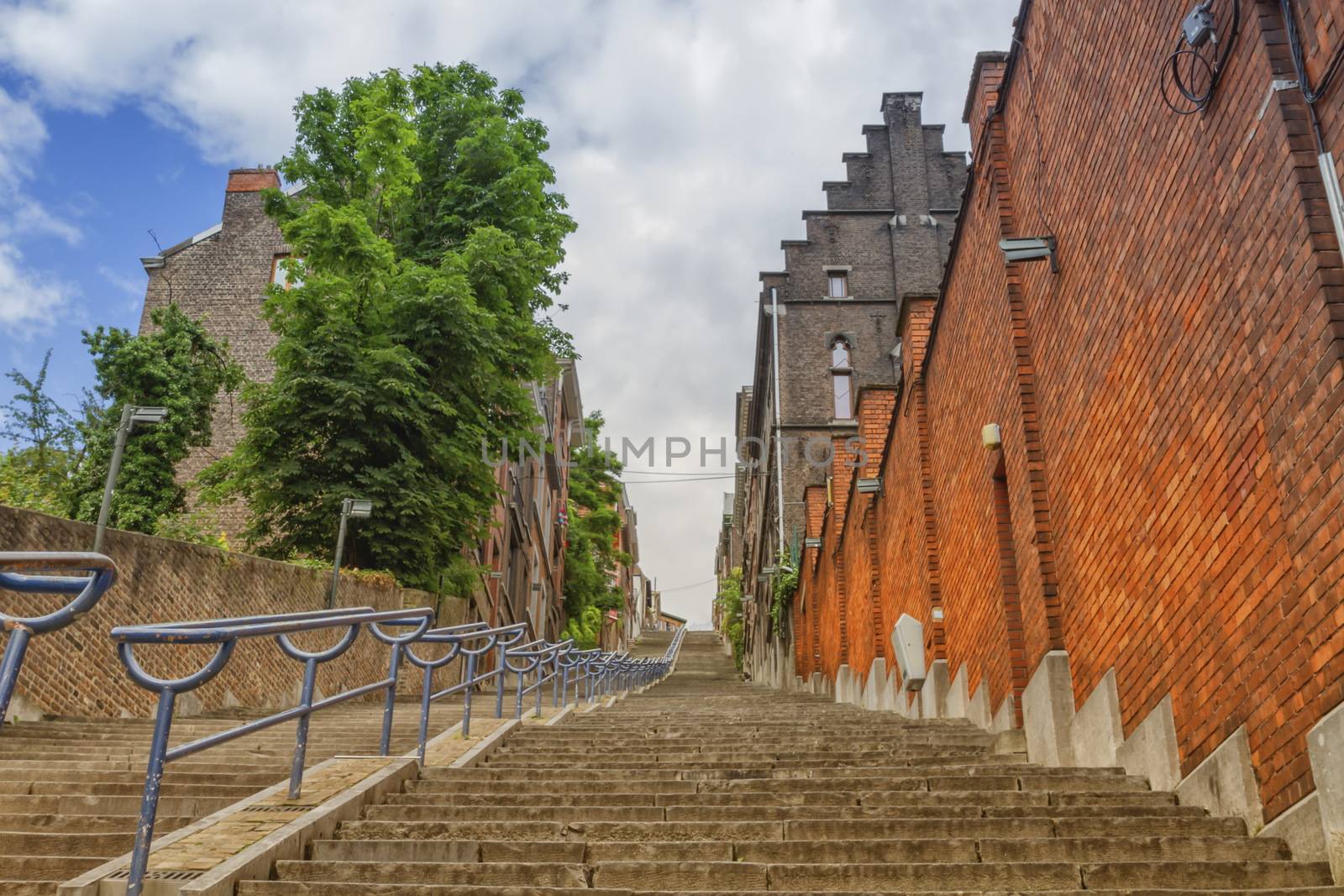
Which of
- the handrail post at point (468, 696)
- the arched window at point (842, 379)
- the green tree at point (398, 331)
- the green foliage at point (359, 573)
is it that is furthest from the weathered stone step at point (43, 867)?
the arched window at point (842, 379)

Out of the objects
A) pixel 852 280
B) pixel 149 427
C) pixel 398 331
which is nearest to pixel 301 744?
pixel 398 331

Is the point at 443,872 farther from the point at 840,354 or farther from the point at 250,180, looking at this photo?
the point at 840,354

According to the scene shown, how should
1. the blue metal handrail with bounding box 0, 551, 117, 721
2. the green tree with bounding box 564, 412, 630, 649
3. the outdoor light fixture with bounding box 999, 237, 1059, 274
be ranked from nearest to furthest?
1. the blue metal handrail with bounding box 0, 551, 117, 721
2. the outdoor light fixture with bounding box 999, 237, 1059, 274
3. the green tree with bounding box 564, 412, 630, 649

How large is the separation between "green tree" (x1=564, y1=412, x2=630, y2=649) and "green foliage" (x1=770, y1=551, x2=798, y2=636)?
14.1 metres

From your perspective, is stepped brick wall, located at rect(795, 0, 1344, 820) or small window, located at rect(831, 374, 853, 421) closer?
stepped brick wall, located at rect(795, 0, 1344, 820)

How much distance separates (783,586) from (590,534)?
21215mm

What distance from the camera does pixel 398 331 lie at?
60.7 ft

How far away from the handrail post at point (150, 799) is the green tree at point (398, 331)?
13774 mm

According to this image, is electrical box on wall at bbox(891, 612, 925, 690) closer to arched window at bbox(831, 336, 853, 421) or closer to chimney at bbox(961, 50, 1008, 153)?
chimney at bbox(961, 50, 1008, 153)

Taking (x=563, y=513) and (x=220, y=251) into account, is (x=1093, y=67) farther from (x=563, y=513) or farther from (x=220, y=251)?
(x=563, y=513)

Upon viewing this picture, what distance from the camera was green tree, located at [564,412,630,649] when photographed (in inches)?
1855

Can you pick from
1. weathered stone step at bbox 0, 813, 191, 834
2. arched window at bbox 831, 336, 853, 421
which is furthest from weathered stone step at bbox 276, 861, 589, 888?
arched window at bbox 831, 336, 853, 421

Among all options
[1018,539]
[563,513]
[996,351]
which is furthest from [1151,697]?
[563,513]

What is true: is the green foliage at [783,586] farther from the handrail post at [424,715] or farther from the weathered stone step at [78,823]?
the weathered stone step at [78,823]
